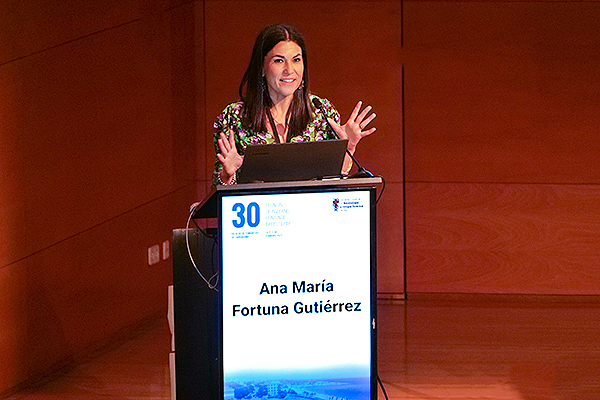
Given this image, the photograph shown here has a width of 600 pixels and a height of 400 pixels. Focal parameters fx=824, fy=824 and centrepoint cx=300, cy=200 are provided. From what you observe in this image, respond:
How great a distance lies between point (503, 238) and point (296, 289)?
356 cm

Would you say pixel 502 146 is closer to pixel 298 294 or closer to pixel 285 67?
pixel 285 67

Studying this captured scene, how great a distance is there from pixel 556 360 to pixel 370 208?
86.4 inches

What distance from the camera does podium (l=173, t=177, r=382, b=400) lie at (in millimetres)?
2680

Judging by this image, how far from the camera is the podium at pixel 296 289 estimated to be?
8.79 feet

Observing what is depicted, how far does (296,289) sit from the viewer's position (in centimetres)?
272

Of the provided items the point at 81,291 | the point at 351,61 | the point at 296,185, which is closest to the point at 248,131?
the point at 296,185

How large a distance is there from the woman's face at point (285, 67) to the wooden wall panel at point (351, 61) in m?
2.69

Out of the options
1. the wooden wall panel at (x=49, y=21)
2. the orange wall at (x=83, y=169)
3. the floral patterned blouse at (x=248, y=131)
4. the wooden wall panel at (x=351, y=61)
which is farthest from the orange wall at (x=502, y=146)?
the floral patterned blouse at (x=248, y=131)

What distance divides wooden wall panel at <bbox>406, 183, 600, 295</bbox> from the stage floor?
199 mm

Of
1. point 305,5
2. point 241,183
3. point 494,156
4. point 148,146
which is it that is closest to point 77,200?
point 148,146

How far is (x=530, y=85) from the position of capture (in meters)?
5.81

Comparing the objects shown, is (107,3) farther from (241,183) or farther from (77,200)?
(241,183)

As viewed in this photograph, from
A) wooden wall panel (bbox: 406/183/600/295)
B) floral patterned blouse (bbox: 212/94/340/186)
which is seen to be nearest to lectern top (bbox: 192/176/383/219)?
floral patterned blouse (bbox: 212/94/340/186)

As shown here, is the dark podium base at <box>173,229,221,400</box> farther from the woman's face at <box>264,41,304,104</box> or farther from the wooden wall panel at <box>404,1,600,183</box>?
the wooden wall panel at <box>404,1,600,183</box>
